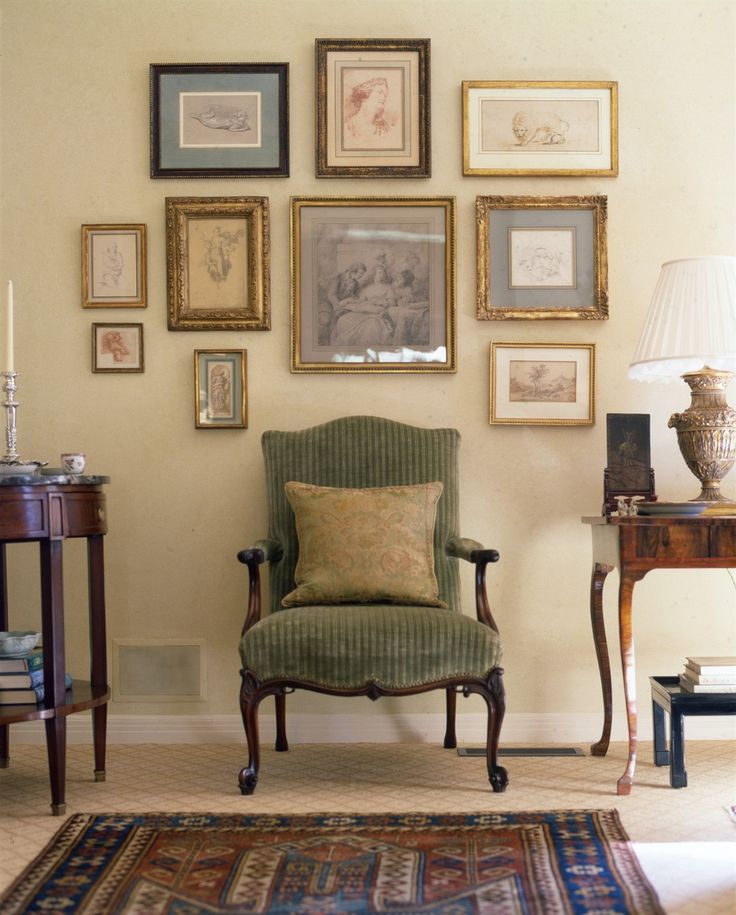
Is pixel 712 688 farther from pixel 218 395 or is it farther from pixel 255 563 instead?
pixel 218 395

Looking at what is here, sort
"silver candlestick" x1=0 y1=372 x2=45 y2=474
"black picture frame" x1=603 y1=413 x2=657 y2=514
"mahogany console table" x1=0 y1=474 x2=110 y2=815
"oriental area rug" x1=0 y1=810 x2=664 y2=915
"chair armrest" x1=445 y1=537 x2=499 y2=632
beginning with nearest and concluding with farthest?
"oriental area rug" x1=0 y1=810 x2=664 y2=915 < "mahogany console table" x1=0 y1=474 x2=110 y2=815 < "silver candlestick" x1=0 y1=372 x2=45 y2=474 < "chair armrest" x1=445 y1=537 x2=499 y2=632 < "black picture frame" x1=603 y1=413 x2=657 y2=514

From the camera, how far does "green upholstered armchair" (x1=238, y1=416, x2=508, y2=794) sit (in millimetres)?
2826

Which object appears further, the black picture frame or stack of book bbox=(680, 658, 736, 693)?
the black picture frame

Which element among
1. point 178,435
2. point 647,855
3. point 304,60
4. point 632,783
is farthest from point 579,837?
point 304,60

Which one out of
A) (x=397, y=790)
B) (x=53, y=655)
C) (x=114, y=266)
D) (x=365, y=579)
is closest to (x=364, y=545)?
(x=365, y=579)

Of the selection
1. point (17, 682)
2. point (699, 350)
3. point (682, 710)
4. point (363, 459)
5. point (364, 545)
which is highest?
point (699, 350)

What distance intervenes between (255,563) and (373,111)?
178cm

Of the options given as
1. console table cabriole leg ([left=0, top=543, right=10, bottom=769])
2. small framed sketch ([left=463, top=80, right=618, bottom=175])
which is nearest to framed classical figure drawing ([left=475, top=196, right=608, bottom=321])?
small framed sketch ([left=463, top=80, right=618, bottom=175])

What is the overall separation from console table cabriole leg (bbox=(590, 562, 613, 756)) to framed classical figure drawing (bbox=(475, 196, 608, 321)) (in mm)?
989

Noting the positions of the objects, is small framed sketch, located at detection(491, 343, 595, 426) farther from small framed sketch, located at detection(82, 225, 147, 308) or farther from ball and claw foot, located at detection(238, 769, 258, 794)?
ball and claw foot, located at detection(238, 769, 258, 794)

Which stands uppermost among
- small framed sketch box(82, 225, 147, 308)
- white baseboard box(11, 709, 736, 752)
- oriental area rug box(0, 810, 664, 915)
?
small framed sketch box(82, 225, 147, 308)

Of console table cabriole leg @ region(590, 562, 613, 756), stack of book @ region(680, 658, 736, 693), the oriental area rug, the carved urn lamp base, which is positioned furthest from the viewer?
console table cabriole leg @ region(590, 562, 613, 756)

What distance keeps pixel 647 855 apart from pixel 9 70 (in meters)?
3.40

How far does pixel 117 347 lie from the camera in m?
3.75
